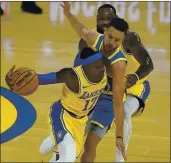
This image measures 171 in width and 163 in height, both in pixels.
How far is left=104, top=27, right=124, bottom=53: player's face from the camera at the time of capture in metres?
4.80

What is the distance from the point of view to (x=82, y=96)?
5152 mm

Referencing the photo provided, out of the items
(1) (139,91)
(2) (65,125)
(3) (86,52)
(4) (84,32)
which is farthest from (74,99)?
(1) (139,91)

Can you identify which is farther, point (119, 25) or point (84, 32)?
point (84, 32)

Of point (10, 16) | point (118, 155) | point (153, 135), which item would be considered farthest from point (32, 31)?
point (118, 155)

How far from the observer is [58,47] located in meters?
10.5

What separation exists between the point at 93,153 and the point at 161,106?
2569mm

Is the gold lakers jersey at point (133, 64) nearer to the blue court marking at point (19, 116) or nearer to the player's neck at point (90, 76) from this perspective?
the player's neck at point (90, 76)

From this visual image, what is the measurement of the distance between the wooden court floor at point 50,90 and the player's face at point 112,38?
1987 mm

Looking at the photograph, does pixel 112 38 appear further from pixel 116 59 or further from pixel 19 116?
pixel 19 116

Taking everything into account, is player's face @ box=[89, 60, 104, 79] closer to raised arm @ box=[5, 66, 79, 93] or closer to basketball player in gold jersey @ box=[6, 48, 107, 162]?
basketball player in gold jersey @ box=[6, 48, 107, 162]

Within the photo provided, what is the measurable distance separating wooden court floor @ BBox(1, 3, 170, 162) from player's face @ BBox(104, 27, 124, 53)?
1.99 m

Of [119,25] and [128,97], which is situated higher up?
[119,25]

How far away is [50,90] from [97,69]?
144 inches

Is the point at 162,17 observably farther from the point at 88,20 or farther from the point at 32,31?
the point at 32,31
